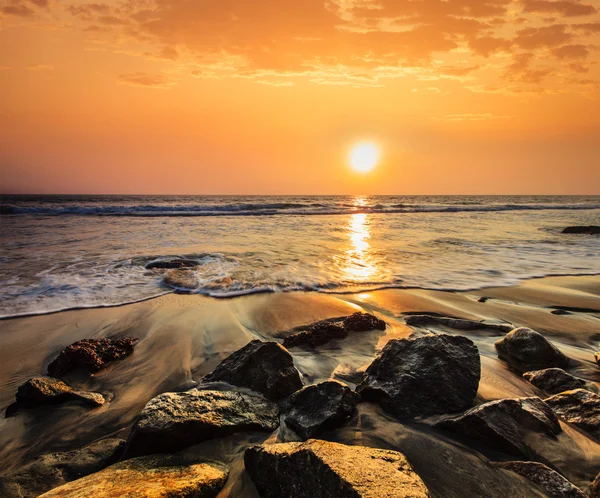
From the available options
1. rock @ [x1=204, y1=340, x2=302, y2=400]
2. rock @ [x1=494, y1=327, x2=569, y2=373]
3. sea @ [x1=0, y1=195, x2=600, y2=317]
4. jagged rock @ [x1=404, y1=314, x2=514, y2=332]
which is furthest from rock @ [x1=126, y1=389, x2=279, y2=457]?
sea @ [x1=0, y1=195, x2=600, y2=317]

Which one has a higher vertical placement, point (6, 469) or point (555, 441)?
point (555, 441)

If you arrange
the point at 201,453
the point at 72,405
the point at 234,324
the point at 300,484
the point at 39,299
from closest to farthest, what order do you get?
the point at 300,484
the point at 201,453
the point at 72,405
the point at 234,324
the point at 39,299

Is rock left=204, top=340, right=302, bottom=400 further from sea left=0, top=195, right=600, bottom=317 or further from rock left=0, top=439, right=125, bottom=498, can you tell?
sea left=0, top=195, right=600, bottom=317

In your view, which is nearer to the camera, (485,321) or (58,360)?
(58,360)

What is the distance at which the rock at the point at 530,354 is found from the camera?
3283 mm

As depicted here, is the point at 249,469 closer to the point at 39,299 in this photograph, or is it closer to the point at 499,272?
the point at 39,299

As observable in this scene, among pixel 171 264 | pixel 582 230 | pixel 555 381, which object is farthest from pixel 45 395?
pixel 582 230

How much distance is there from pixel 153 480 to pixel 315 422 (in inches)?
38.4

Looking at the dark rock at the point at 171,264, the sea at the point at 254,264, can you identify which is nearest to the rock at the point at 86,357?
the sea at the point at 254,264

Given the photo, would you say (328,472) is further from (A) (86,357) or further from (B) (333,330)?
(A) (86,357)

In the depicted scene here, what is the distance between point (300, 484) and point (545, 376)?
2.45 metres

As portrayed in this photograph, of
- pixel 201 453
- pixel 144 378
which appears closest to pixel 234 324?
pixel 144 378

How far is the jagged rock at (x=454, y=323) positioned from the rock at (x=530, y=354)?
84 cm

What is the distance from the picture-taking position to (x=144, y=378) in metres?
3.26
